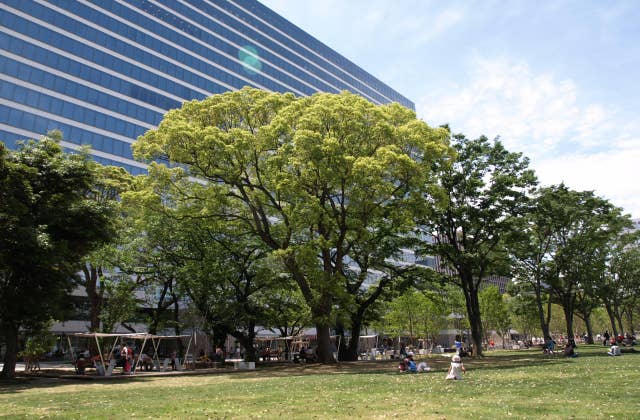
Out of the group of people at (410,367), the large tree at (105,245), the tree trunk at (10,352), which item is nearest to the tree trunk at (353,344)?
the group of people at (410,367)

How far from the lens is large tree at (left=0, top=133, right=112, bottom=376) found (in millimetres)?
20703

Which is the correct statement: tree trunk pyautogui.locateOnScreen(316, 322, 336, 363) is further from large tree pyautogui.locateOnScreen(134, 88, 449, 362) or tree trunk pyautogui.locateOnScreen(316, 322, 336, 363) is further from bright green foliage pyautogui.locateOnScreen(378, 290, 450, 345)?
bright green foliage pyautogui.locateOnScreen(378, 290, 450, 345)

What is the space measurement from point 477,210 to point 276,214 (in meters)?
14.3

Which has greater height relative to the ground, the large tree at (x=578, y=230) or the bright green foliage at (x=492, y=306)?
the large tree at (x=578, y=230)

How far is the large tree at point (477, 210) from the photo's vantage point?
107 feet

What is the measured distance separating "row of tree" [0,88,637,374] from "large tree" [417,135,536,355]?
12cm

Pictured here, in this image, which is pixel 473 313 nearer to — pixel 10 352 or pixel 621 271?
pixel 621 271

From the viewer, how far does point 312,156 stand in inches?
945

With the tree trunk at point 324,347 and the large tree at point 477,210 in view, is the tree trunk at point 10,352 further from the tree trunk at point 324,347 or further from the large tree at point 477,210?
the large tree at point 477,210

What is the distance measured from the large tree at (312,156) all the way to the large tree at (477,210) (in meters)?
6.99

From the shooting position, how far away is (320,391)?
47.2ft

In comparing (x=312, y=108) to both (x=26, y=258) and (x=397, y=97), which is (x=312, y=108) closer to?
(x=26, y=258)

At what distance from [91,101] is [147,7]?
60.3 feet

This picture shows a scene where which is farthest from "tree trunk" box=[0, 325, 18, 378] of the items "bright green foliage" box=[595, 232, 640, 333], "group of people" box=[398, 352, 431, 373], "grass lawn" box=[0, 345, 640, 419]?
"bright green foliage" box=[595, 232, 640, 333]
